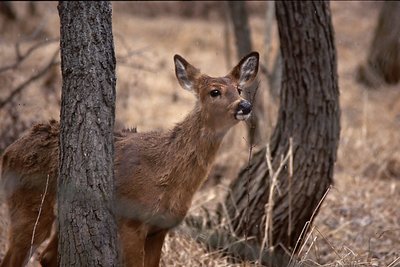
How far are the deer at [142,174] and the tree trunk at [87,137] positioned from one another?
64 centimetres

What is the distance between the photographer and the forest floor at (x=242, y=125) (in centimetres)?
766

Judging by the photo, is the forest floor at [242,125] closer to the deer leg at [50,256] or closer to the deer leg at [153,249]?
the deer leg at [153,249]

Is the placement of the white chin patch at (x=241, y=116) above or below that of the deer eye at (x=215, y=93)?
below

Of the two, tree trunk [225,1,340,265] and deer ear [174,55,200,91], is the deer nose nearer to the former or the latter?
deer ear [174,55,200,91]

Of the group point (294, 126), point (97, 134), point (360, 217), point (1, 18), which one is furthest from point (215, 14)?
point (97, 134)

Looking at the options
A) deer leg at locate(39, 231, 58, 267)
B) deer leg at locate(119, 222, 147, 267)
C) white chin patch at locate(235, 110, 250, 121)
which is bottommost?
deer leg at locate(39, 231, 58, 267)

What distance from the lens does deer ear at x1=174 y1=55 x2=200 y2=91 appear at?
6614 millimetres

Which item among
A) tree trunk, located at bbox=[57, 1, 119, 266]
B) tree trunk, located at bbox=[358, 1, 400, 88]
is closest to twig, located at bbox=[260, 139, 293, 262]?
tree trunk, located at bbox=[57, 1, 119, 266]

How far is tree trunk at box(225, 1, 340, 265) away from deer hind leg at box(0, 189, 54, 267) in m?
1.97

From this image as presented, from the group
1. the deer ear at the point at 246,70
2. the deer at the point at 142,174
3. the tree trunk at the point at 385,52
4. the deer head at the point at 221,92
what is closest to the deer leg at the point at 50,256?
the deer at the point at 142,174

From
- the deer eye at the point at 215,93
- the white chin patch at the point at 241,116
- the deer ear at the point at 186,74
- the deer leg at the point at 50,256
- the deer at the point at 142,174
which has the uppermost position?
the deer ear at the point at 186,74

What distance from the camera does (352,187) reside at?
10359 mm

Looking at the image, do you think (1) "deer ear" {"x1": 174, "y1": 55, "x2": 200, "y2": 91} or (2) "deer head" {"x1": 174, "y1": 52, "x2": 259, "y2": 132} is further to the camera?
(1) "deer ear" {"x1": 174, "y1": 55, "x2": 200, "y2": 91}

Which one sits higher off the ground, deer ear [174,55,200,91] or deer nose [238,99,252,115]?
deer ear [174,55,200,91]
